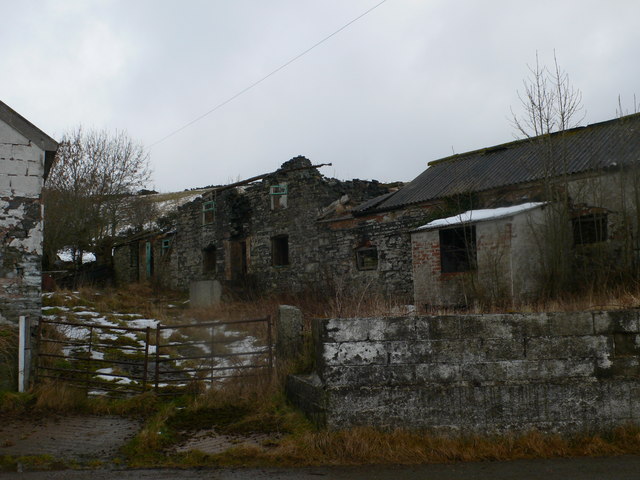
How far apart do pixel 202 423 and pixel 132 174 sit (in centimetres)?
2512

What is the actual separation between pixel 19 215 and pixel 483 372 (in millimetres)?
8460

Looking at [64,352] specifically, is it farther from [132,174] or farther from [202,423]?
[132,174]

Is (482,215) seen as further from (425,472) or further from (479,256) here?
(425,472)

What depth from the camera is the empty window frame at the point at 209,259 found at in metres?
26.8

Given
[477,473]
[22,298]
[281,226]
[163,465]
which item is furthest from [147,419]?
[281,226]

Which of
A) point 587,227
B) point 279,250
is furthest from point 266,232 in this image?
point 587,227

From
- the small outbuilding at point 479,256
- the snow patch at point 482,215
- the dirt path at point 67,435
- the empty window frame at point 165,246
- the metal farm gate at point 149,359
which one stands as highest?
the empty window frame at point 165,246

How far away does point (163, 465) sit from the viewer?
6.30 metres

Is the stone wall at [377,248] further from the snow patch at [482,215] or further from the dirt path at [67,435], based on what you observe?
the dirt path at [67,435]

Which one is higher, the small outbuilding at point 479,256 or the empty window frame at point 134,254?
the empty window frame at point 134,254

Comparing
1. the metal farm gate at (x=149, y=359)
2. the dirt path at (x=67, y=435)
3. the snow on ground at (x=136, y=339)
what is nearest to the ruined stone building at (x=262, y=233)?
the snow on ground at (x=136, y=339)

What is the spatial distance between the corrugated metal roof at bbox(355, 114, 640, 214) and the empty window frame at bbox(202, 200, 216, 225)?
863cm

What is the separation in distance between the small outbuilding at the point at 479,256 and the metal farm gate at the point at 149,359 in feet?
14.2

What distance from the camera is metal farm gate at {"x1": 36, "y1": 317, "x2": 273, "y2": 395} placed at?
30.4 feet
